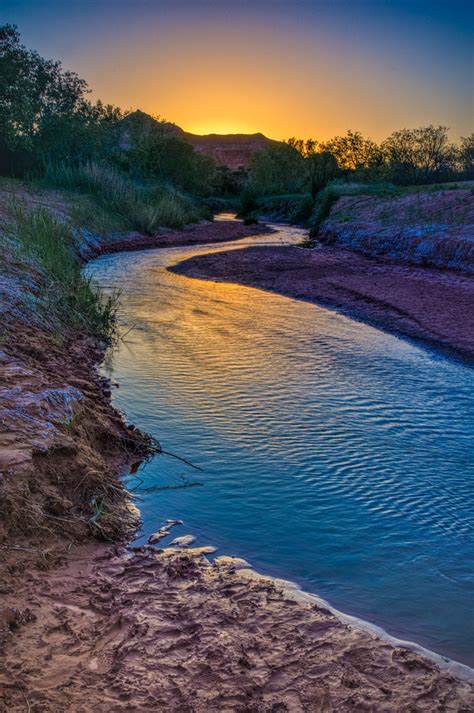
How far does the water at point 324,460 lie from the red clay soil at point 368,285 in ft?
2.95

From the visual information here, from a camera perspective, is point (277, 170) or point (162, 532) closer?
point (162, 532)

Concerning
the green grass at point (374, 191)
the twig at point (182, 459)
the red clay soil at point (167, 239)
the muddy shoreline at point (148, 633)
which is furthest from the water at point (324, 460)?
the green grass at point (374, 191)

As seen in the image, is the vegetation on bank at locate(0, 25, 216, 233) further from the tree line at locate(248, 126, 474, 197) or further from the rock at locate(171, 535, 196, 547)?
the rock at locate(171, 535, 196, 547)

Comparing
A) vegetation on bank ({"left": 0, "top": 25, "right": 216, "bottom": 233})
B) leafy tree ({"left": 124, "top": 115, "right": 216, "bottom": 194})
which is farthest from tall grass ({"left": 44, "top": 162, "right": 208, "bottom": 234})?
leafy tree ({"left": 124, "top": 115, "right": 216, "bottom": 194})

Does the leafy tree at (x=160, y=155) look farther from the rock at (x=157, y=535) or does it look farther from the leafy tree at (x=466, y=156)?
the rock at (x=157, y=535)

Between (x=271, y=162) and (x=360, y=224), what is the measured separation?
5501 cm

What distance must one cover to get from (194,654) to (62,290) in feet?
21.4

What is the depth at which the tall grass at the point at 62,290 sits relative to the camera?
7.55 m

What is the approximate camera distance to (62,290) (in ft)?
→ 26.7

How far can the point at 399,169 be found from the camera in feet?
108

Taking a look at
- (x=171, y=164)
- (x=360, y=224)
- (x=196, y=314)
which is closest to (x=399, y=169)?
(x=360, y=224)

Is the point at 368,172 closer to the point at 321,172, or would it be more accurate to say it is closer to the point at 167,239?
the point at 321,172

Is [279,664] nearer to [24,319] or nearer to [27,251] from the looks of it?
[24,319]

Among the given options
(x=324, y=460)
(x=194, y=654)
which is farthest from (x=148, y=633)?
(x=324, y=460)
